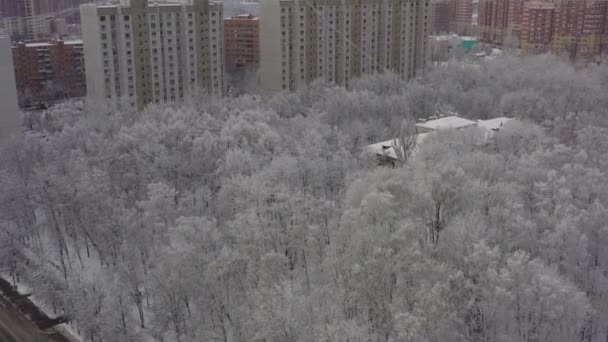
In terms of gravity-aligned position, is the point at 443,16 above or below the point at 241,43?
above

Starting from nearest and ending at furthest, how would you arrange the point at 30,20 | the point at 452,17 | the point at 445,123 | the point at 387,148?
the point at 387,148 → the point at 445,123 → the point at 30,20 → the point at 452,17

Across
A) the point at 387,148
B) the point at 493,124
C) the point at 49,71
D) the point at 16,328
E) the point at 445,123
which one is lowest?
the point at 16,328

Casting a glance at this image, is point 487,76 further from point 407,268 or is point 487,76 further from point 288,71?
point 407,268

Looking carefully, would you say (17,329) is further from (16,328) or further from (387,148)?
(387,148)

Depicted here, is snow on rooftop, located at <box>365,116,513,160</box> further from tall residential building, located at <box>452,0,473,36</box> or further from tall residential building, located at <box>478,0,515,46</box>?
tall residential building, located at <box>452,0,473,36</box>

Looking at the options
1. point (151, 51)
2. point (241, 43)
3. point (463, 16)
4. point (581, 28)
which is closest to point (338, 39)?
point (151, 51)

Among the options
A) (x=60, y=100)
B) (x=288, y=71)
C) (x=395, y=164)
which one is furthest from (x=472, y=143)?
(x=60, y=100)

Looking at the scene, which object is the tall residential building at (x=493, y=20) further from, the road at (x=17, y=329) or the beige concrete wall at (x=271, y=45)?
the road at (x=17, y=329)
